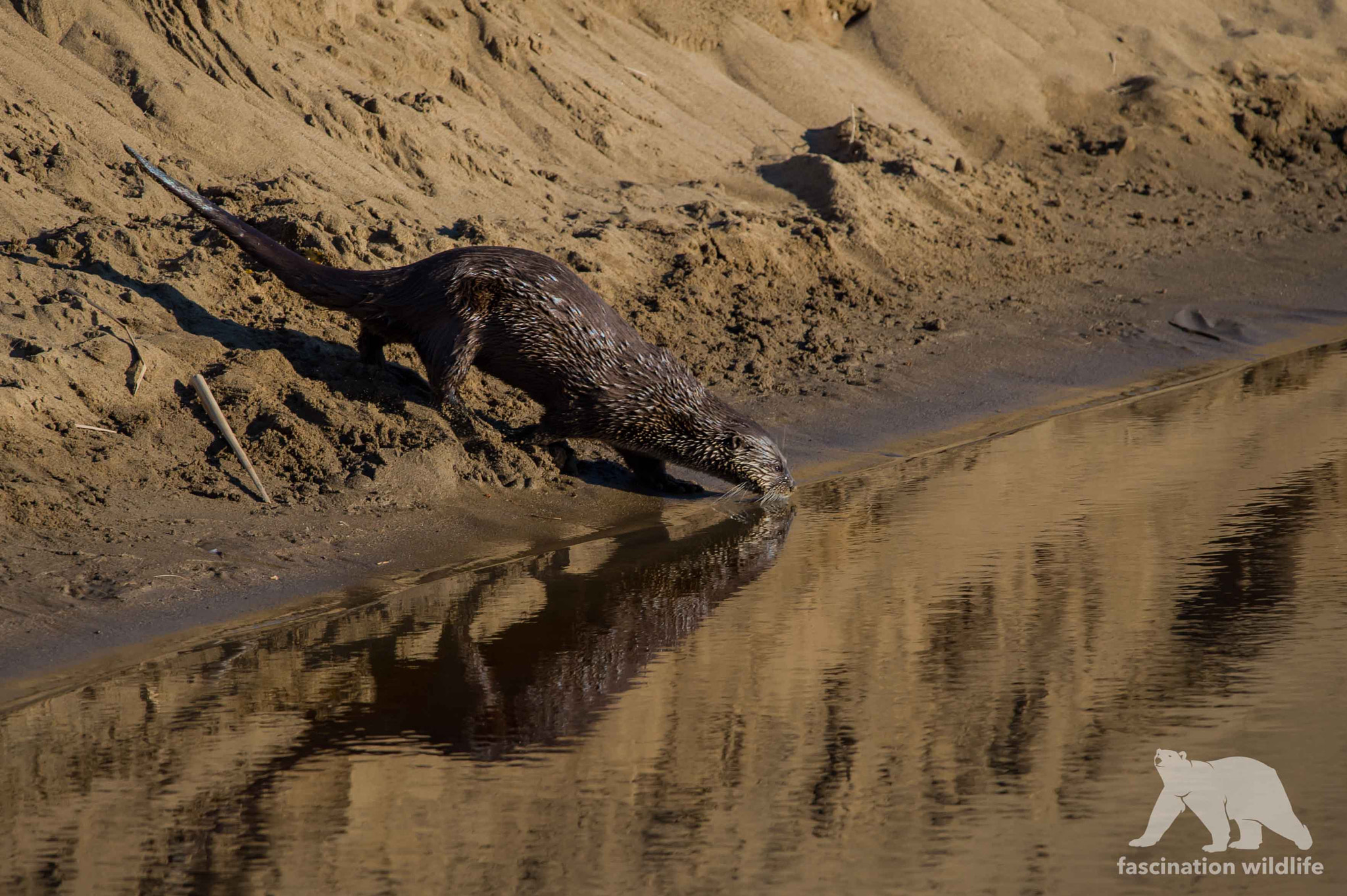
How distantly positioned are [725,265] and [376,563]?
14.6 feet

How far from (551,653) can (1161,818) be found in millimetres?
2287

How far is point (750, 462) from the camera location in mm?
7418

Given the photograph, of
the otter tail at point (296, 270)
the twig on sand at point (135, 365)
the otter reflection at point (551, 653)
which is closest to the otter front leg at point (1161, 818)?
the otter reflection at point (551, 653)

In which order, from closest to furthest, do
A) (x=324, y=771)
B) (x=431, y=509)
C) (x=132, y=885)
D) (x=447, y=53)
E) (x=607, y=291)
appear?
(x=132, y=885) → (x=324, y=771) → (x=431, y=509) → (x=607, y=291) → (x=447, y=53)

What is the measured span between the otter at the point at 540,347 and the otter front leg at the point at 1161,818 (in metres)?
3.35

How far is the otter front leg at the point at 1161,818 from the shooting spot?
13.7 ft

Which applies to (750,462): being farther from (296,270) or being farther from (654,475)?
(296,270)

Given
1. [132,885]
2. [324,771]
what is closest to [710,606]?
[324,771]

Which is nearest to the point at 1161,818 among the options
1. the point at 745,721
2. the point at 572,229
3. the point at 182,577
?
the point at 745,721

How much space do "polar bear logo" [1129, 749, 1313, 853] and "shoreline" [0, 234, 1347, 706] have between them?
3105 millimetres

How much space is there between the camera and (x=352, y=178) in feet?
31.4

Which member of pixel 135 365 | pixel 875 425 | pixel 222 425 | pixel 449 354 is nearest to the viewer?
pixel 222 425

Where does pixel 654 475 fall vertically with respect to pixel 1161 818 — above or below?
above

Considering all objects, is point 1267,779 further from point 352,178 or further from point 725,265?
point 352,178
